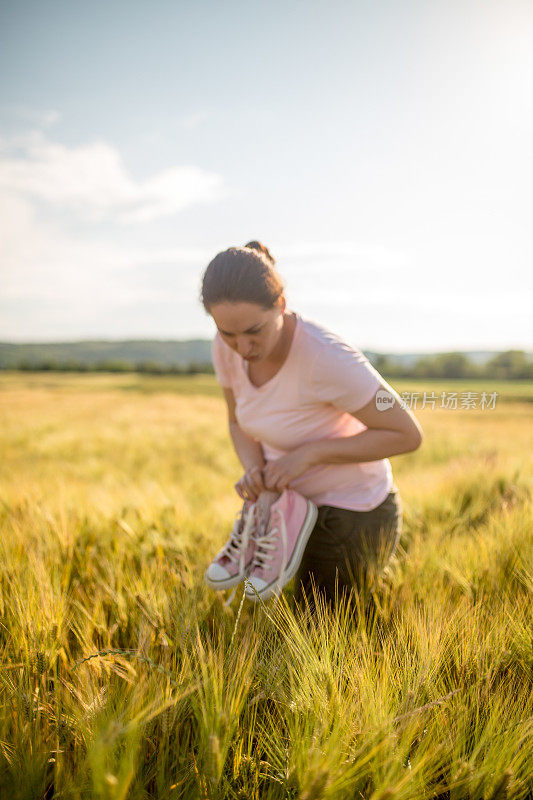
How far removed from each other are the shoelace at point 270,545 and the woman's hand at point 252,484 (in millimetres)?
133

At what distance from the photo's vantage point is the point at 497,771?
3.39ft

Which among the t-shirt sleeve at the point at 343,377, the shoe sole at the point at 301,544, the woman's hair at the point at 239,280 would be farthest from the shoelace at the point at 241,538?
the woman's hair at the point at 239,280

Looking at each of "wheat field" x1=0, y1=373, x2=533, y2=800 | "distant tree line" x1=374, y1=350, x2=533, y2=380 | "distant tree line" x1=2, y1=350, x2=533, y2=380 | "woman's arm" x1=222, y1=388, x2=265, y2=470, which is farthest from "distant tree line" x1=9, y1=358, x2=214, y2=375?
"wheat field" x1=0, y1=373, x2=533, y2=800

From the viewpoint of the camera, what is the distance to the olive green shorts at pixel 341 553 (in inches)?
73.1

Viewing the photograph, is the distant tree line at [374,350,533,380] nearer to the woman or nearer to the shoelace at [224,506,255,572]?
the woman

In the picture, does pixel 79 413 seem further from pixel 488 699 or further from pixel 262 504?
pixel 488 699

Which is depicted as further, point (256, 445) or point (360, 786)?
point (256, 445)

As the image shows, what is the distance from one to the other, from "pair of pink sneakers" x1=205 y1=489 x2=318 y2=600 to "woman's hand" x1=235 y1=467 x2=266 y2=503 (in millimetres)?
71

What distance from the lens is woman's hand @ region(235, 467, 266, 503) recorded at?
6.33ft

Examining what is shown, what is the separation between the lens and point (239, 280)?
159 cm

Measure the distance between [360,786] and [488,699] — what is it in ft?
1.32

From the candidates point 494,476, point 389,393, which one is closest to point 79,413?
point 494,476

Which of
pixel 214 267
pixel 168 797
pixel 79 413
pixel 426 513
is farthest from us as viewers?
pixel 79 413

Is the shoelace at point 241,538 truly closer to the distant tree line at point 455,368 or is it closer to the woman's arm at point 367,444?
the woman's arm at point 367,444
